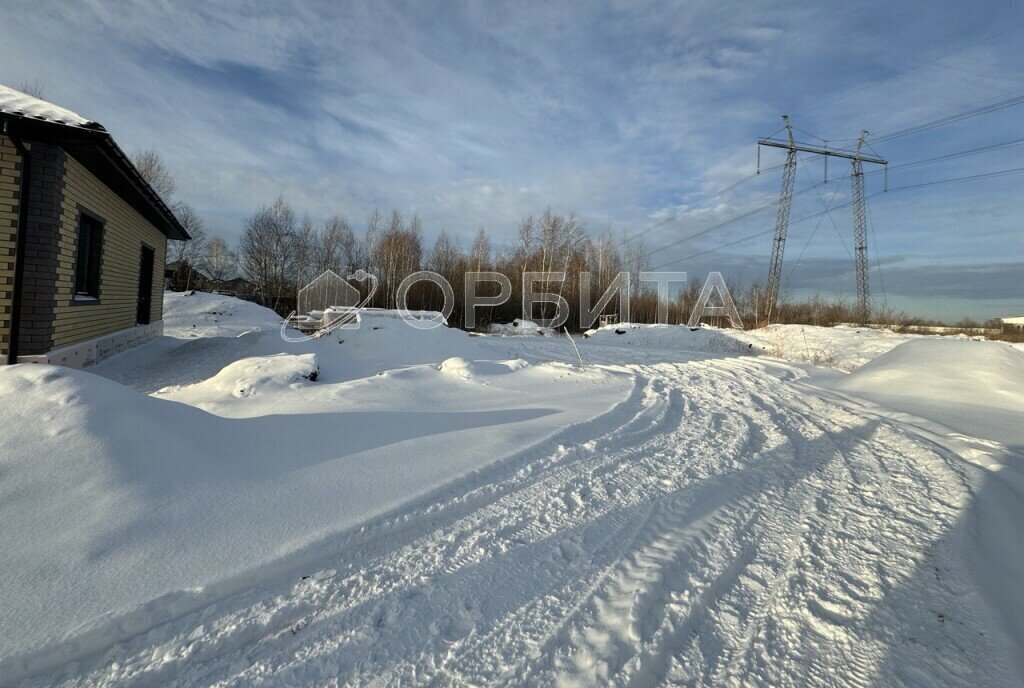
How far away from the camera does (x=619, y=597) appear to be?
2.20m

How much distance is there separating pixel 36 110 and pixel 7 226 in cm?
156

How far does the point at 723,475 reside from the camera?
382 cm

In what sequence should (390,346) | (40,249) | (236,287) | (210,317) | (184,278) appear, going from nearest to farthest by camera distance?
(40,249) < (390,346) < (210,317) < (184,278) < (236,287)

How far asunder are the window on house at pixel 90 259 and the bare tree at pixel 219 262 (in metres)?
31.7

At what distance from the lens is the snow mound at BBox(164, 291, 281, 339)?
15405mm

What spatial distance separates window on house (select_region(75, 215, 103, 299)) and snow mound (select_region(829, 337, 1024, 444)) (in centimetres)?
1351

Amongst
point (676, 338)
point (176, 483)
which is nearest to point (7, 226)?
point (176, 483)

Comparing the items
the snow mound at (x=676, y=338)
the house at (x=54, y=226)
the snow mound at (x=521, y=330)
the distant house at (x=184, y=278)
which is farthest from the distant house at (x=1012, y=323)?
the distant house at (x=184, y=278)

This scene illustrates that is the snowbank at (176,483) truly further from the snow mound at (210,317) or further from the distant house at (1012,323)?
the distant house at (1012,323)

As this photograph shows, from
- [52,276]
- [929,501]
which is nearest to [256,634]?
[929,501]

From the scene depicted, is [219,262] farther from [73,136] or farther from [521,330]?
[73,136]

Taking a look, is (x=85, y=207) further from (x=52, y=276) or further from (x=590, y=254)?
(x=590, y=254)

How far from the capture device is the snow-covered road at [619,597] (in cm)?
178

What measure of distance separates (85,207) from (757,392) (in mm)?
11472
